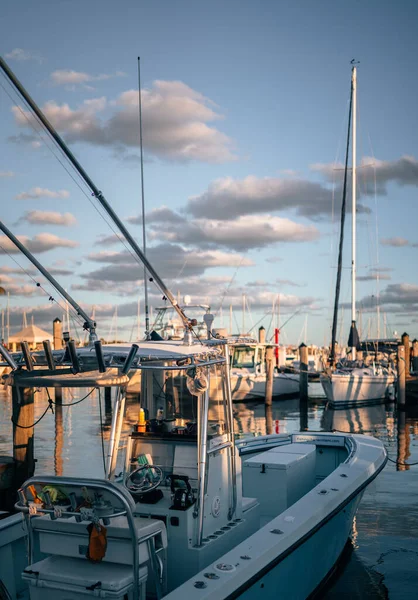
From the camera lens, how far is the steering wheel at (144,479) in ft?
21.1

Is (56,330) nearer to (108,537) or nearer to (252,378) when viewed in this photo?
(252,378)

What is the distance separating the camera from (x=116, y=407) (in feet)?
23.1

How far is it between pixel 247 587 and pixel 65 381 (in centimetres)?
263

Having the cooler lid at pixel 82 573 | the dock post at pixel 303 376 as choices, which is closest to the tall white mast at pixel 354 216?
the dock post at pixel 303 376

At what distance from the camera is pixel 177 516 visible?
6266 millimetres

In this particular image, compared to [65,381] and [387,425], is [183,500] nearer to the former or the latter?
[65,381]

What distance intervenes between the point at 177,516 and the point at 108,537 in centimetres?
105

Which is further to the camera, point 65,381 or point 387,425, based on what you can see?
point 387,425

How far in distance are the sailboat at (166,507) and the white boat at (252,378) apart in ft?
81.0

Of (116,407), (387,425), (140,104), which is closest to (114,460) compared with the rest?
(116,407)

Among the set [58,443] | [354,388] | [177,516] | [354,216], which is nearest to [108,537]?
[177,516]

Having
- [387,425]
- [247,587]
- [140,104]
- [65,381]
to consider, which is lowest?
[387,425]

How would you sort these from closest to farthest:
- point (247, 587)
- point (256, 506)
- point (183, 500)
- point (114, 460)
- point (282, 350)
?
point (247, 587) → point (183, 500) → point (114, 460) → point (256, 506) → point (282, 350)

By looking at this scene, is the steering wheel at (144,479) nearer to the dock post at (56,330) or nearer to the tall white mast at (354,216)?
the dock post at (56,330)
